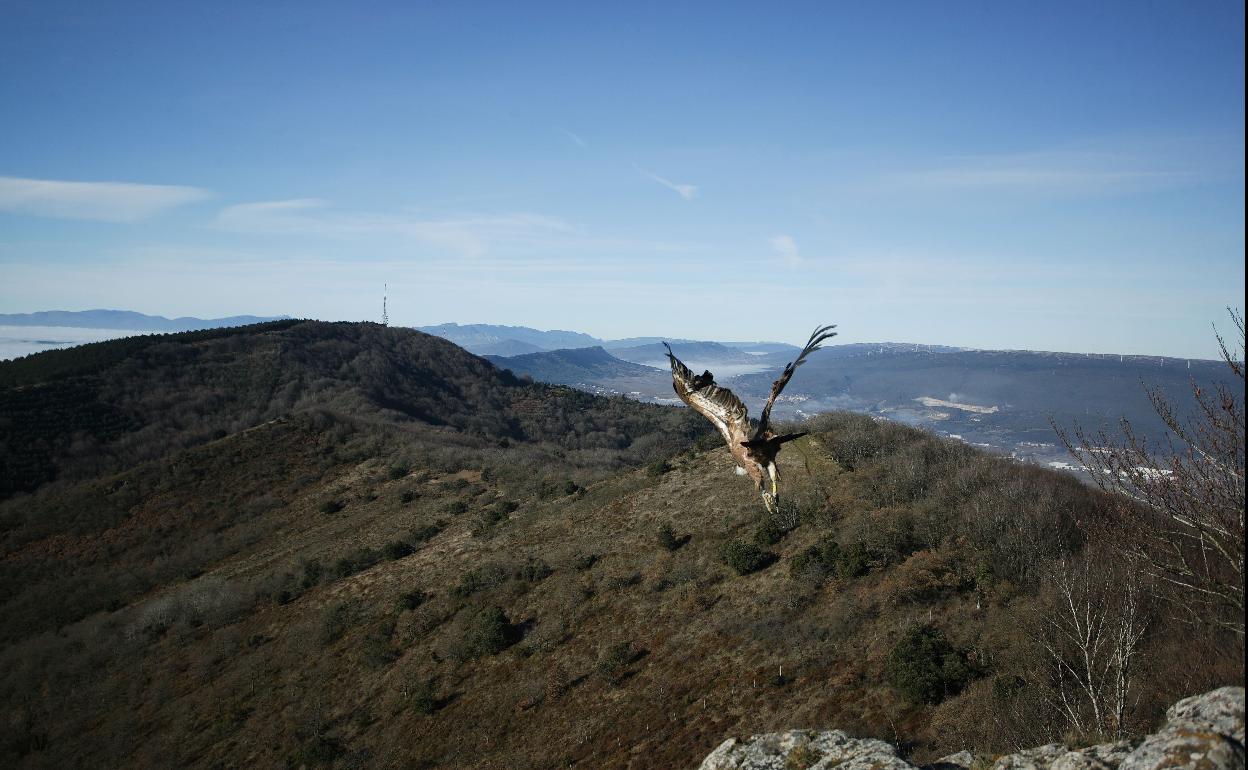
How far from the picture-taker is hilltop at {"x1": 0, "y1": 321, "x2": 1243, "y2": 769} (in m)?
16.9

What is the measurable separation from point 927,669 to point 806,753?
9.81 meters

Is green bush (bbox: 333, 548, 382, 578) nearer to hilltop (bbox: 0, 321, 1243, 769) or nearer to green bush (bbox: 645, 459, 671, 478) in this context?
hilltop (bbox: 0, 321, 1243, 769)

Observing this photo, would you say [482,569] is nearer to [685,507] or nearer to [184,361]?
[685,507]

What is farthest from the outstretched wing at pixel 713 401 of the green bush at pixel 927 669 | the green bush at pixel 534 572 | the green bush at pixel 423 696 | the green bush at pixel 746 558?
the green bush at pixel 534 572

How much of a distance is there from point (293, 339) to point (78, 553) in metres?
70.3

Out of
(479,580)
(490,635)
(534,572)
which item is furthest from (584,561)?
(490,635)

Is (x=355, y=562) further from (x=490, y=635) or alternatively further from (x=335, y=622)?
(x=490, y=635)

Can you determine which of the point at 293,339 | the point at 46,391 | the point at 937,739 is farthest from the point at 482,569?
the point at 293,339

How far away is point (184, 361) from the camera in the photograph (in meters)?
92.5

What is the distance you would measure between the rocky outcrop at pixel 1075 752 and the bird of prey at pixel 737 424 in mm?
3724

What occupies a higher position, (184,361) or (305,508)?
(184,361)

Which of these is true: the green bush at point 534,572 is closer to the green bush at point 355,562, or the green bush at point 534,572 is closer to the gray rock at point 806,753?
the green bush at point 355,562

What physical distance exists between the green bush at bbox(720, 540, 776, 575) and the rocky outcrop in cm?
1573

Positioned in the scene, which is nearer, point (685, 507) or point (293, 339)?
point (685, 507)
